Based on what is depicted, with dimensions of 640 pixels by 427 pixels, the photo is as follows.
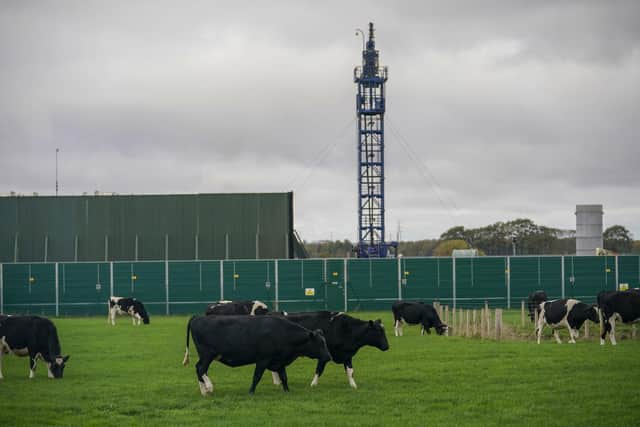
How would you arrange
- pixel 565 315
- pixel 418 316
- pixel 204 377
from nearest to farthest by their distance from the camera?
pixel 204 377 < pixel 565 315 < pixel 418 316

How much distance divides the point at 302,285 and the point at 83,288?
43.5ft

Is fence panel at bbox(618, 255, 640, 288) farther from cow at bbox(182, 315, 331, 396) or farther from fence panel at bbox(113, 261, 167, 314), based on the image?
cow at bbox(182, 315, 331, 396)

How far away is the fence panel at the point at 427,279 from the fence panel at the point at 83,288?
1831cm

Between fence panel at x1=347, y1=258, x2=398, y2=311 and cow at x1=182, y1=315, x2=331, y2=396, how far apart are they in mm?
36826

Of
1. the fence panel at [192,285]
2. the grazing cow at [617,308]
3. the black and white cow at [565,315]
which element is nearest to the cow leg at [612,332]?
the grazing cow at [617,308]

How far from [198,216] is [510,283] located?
851 inches

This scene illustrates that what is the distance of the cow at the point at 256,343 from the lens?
20.3 m

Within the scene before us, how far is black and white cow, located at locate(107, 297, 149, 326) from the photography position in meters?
47.5

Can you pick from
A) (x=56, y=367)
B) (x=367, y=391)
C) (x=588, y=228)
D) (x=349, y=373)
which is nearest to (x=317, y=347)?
(x=349, y=373)

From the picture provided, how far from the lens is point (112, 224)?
64000mm

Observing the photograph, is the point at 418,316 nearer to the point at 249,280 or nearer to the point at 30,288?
the point at 249,280

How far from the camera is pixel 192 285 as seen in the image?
5666cm

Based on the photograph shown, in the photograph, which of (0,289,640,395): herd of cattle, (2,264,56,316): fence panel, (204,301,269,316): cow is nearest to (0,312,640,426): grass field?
(0,289,640,395): herd of cattle

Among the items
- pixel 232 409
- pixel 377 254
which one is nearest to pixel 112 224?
pixel 377 254
